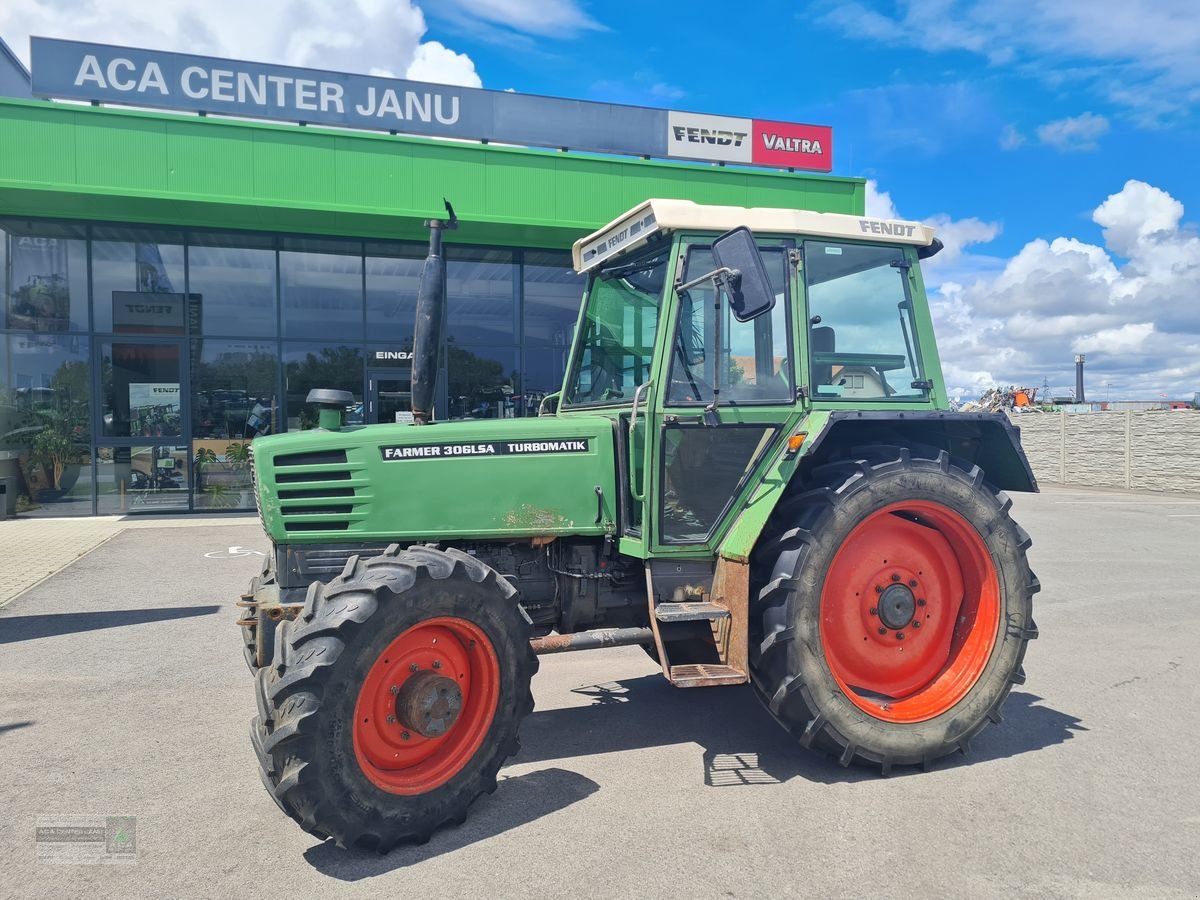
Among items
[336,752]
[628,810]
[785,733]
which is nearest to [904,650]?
[785,733]

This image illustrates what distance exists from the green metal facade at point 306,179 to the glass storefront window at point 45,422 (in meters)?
2.17

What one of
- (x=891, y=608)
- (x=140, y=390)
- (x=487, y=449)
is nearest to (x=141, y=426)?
(x=140, y=390)

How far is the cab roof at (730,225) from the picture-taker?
4.02 metres

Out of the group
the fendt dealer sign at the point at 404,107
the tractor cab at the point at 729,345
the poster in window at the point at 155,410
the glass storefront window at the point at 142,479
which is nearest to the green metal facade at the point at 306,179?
the fendt dealer sign at the point at 404,107

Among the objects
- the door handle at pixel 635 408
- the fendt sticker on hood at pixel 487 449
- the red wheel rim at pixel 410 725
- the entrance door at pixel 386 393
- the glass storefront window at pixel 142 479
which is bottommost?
the red wheel rim at pixel 410 725

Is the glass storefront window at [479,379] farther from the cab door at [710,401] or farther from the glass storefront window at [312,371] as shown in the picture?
the cab door at [710,401]

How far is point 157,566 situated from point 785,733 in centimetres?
802

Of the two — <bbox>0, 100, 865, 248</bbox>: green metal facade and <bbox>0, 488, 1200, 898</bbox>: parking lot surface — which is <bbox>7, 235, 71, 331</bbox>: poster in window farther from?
<bbox>0, 488, 1200, 898</bbox>: parking lot surface

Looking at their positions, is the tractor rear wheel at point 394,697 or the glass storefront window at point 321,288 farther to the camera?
the glass storefront window at point 321,288

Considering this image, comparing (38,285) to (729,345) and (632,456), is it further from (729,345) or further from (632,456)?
(729,345)

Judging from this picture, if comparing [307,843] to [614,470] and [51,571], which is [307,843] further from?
[51,571]

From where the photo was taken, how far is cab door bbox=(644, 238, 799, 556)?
396 centimetres

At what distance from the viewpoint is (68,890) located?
9.70 feet

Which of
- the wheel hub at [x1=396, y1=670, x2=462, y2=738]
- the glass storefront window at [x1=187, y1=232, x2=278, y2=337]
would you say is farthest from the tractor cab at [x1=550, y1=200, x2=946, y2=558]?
the glass storefront window at [x1=187, y1=232, x2=278, y2=337]
